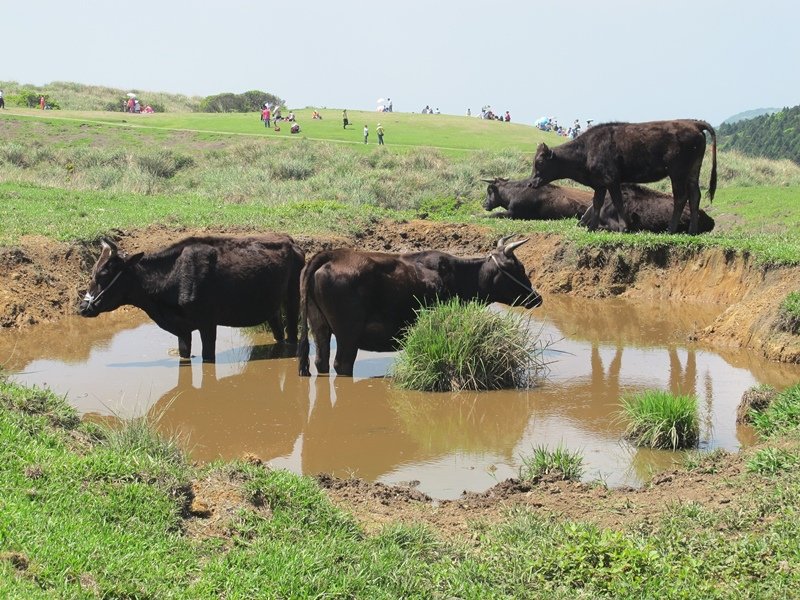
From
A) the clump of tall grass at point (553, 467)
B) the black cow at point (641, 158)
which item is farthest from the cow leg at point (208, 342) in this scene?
the black cow at point (641, 158)

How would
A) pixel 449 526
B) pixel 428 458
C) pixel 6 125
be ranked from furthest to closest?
pixel 6 125 → pixel 428 458 → pixel 449 526

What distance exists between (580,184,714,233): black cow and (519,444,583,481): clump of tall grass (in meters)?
12.4

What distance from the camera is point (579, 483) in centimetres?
811

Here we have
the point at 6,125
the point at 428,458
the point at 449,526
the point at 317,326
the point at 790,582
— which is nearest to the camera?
the point at 790,582

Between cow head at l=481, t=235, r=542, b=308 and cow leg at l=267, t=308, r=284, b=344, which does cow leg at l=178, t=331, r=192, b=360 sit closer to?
cow leg at l=267, t=308, r=284, b=344

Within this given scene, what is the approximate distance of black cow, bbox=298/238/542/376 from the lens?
12250mm

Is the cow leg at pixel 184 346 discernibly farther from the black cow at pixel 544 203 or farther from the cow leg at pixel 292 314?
the black cow at pixel 544 203

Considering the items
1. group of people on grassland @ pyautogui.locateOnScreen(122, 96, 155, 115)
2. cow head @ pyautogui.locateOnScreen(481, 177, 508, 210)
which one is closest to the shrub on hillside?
group of people on grassland @ pyautogui.locateOnScreen(122, 96, 155, 115)

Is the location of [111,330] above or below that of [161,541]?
below

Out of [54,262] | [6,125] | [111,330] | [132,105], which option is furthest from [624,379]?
[132,105]

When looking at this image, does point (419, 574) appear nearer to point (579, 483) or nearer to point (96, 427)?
point (579, 483)

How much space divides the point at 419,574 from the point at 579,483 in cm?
248

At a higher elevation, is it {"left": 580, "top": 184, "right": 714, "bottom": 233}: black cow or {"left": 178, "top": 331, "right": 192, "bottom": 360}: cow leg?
{"left": 580, "top": 184, "right": 714, "bottom": 233}: black cow

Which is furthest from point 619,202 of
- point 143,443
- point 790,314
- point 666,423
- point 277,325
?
point 143,443
